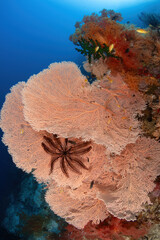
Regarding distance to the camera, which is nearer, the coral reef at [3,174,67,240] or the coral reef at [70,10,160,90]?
the coral reef at [70,10,160,90]

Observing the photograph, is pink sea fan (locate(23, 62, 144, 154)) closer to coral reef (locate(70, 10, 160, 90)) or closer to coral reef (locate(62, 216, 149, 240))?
coral reef (locate(70, 10, 160, 90))

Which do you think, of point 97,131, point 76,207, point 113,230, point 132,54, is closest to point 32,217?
point 76,207

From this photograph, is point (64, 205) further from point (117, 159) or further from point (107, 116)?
point (107, 116)

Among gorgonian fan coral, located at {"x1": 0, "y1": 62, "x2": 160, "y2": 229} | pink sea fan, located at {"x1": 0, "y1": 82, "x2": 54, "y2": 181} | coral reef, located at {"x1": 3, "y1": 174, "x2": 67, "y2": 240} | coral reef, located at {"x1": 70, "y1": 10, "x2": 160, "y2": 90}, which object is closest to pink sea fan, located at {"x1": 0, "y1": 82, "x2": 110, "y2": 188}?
pink sea fan, located at {"x1": 0, "y1": 82, "x2": 54, "y2": 181}

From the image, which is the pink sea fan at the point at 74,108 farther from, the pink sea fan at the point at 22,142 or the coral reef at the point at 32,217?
the coral reef at the point at 32,217

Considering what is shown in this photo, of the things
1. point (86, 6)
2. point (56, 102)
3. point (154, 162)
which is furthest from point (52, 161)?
point (86, 6)

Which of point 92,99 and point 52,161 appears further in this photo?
point 52,161

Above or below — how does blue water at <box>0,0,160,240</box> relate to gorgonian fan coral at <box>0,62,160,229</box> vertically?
above
